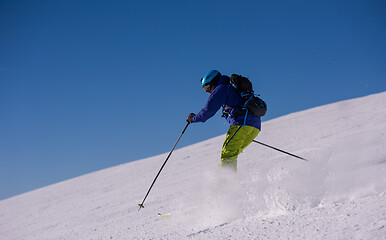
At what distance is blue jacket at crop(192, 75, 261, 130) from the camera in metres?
4.40

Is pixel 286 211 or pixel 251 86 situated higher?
pixel 251 86

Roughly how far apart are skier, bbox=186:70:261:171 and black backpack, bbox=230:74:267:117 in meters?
0.06

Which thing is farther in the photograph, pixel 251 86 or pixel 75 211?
pixel 75 211

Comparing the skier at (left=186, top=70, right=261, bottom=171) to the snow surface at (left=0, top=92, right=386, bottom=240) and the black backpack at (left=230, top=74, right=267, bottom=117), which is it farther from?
the snow surface at (left=0, top=92, right=386, bottom=240)

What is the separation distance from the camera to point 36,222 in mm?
8352

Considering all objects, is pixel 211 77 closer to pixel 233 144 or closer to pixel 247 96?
pixel 247 96

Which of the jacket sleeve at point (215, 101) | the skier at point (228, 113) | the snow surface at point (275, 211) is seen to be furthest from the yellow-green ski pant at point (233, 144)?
the jacket sleeve at point (215, 101)

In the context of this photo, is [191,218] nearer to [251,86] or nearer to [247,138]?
[247,138]

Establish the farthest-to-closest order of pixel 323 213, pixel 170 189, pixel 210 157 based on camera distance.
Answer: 1. pixel 210 157
2. pixel 170 189
3. pixel 323 213

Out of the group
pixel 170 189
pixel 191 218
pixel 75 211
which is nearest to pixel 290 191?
pixel 191 218

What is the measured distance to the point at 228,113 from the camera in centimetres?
467

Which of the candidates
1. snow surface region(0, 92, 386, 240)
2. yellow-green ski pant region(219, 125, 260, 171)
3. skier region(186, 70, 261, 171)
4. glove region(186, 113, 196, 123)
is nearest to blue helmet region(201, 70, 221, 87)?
skier region(186, 70, 261, 171)

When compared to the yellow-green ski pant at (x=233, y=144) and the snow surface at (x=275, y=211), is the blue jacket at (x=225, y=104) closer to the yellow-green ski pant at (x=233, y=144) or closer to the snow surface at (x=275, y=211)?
the yellow-green ski pant at (x=233, y=144)

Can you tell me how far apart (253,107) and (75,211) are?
21.0ft
